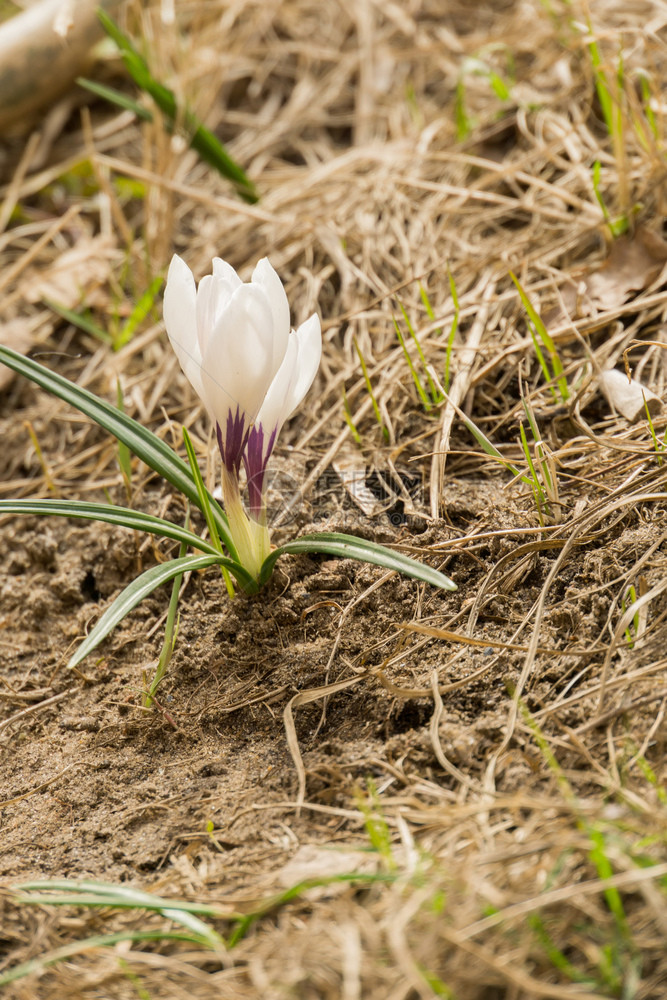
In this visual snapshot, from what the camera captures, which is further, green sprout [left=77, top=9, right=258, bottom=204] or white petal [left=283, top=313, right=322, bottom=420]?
green sprout [left=77, top=9, right=258, bottom=204]

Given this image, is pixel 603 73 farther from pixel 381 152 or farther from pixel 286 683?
pixel 286 683

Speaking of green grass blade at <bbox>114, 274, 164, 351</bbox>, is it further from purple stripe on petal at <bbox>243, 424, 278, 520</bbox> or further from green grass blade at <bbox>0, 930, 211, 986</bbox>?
green grass blade at <bbox>0, 930, 211, 986</bbox>

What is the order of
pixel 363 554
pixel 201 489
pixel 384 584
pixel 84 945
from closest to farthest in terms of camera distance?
pixel 84 945 → pixel 363 554 → pixel 201 489 → pixel 384 584

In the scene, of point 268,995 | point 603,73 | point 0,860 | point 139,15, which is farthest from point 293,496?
point 139,15

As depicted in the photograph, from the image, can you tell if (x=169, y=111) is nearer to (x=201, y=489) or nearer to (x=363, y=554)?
(x=201, y=489)

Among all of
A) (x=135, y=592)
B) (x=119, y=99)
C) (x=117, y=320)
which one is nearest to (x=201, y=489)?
(x=135, y=592)

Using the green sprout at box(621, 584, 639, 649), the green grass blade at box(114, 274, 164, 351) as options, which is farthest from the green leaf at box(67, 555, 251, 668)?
the green grass blade at box(114, 274, 164, 351)
